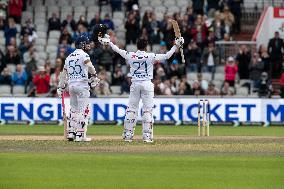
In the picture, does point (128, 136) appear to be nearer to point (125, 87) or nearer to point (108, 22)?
point (125, 87)

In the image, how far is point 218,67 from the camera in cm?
4522

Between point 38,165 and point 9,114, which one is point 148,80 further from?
point 9,114

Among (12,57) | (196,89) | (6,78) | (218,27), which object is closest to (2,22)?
(12,57)

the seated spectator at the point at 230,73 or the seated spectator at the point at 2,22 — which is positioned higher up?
the seated spectator at the point at 2,22

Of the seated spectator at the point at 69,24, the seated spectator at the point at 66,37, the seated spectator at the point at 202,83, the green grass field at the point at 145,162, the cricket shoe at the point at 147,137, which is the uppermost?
the seated spectator at the point at 69,24

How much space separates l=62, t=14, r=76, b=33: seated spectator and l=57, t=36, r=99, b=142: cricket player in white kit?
17.5 metres

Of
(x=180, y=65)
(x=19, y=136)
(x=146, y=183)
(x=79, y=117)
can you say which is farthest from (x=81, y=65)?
(x=180, y=65)

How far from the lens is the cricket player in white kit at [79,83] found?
2914 cm

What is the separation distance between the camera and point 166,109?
39906 mm

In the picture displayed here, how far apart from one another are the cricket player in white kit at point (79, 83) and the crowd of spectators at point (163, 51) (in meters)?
12.3

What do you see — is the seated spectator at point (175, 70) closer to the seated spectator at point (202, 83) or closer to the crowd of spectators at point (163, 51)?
the crowd of spectators at point (163, 51)

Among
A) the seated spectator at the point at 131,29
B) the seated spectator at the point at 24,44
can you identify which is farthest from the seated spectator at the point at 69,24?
the seated spectator at the point at 131,29

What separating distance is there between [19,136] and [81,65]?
3922 mm

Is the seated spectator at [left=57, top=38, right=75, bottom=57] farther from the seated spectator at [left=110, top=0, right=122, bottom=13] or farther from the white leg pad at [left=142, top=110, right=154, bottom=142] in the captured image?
the white leg pad at [left=142, top=110, right=154, bottom=142]
